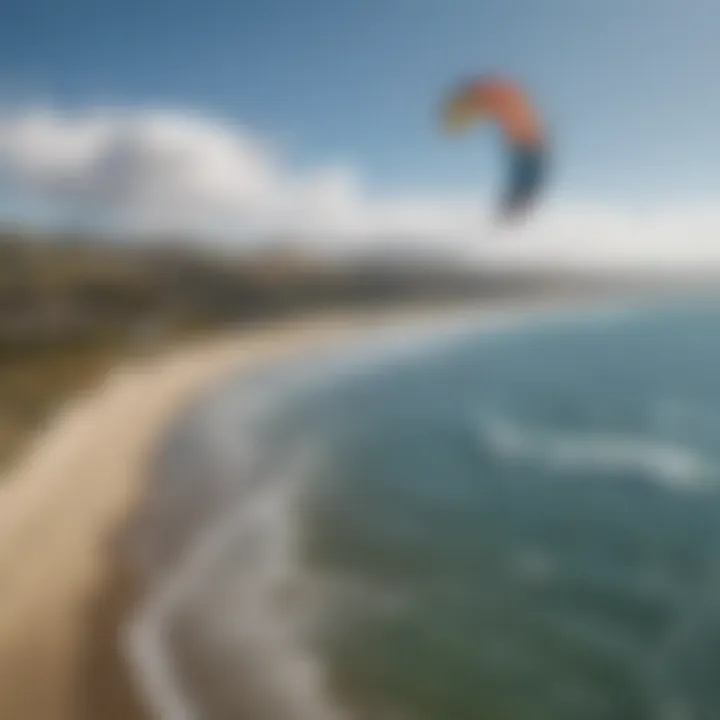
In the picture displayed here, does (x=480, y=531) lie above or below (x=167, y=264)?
below

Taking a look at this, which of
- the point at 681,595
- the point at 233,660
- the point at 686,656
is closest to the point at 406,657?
the point at 233,660

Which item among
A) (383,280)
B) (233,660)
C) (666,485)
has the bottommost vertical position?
(233,660)

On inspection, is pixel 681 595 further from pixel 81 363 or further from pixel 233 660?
pixel 81 363

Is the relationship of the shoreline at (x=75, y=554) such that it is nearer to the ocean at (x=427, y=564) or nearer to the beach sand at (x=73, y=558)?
the beach sand at (x=73, y=558)

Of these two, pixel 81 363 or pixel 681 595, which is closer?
pixel 681 595

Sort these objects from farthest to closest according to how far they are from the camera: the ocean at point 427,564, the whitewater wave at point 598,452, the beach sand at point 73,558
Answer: the whitewater wave at point 598,452 < the ocean at point 427,564 < the beach sand at point 73,558

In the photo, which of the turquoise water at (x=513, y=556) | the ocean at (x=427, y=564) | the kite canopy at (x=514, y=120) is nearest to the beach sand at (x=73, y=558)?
the ocean at (x=427, y=564)

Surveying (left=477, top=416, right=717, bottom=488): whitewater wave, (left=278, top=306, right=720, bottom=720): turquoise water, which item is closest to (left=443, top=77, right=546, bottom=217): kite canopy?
(left=278, top=306, right=720, bottom=720): turquoise water

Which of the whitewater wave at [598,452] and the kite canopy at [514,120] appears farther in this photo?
the whitewater wave at [598,452]
